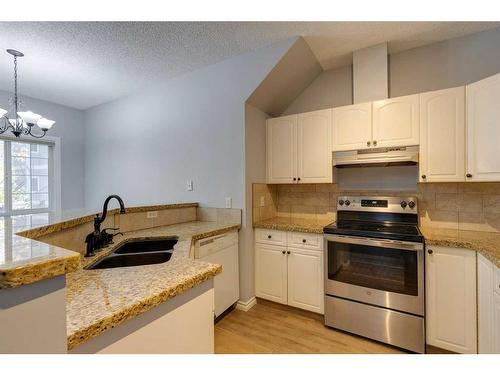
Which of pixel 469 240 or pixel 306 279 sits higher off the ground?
pixel 469 240

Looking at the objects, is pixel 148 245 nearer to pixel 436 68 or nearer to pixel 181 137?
pixel 181 137

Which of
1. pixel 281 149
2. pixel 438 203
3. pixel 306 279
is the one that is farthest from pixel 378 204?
pixel 281 149

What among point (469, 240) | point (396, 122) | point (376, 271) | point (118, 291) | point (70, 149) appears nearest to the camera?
point (118, 291)

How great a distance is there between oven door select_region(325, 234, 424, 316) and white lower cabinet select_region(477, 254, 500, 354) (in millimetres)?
317

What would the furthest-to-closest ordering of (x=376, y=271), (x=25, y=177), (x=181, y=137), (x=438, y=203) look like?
1. (x=25, y=177)
2. (x=181, y=137)
3. (x=438, y=203)
4. (x=376, y=271)

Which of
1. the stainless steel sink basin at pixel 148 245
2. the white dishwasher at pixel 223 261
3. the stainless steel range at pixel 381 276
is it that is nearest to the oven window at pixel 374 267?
the stainless steel range at pixel 381 276

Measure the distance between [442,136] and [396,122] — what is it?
1.16 ft

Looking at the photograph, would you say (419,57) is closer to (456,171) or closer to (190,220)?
(456,171)

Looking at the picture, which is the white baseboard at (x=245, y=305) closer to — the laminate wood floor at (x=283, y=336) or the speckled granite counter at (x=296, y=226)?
the laminate wood floor at (x=283, y=336)

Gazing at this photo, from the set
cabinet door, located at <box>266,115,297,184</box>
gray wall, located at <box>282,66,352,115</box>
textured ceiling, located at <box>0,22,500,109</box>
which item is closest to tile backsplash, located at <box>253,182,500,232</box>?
cabinet door, located at <box>266,115,297,184</box>

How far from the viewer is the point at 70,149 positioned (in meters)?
3.95

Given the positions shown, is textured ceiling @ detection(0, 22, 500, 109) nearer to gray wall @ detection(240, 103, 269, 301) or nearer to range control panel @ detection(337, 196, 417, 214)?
gray wall @ detection(240, 103, 269, 301)

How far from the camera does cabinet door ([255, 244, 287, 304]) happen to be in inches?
94.2
